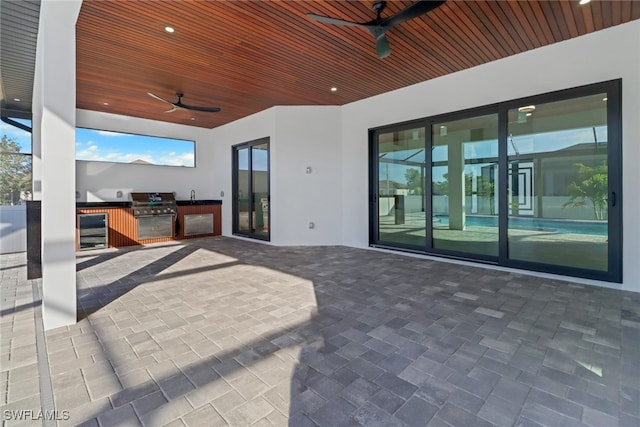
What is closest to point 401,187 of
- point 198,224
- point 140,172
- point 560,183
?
point 560,183

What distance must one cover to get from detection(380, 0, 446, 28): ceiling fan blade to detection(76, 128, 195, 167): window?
21.5ft

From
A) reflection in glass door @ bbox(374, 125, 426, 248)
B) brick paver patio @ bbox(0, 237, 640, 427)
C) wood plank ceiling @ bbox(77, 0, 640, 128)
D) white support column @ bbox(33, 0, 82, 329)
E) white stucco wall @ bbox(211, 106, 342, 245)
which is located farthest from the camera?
white stucco wall @ bbox(211, 106, 342, 245)

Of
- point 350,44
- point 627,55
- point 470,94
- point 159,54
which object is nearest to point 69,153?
point 159,54

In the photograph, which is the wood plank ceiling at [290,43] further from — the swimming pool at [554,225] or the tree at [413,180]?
the swimming pool at [554,225]

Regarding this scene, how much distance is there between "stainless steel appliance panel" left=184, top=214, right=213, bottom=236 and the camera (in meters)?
7.68

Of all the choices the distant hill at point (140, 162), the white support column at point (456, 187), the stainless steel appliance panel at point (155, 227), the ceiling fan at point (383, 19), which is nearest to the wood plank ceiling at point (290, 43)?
the ceiling fan at point (383, 19)

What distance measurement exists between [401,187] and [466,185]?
1.18 meters

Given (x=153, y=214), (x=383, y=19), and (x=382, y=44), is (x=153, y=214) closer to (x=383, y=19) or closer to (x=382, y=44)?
(x=382, y=44)

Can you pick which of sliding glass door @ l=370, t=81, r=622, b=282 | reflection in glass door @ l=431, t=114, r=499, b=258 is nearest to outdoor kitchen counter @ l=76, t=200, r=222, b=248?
sliding glass door @ l=370, t=81, r=622, b=282

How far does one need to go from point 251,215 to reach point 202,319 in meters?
5.01

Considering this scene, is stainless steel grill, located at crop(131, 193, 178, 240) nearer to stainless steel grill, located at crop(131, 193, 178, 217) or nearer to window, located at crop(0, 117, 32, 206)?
stainless steel grill, located at crop(131, 193, 178, 217)

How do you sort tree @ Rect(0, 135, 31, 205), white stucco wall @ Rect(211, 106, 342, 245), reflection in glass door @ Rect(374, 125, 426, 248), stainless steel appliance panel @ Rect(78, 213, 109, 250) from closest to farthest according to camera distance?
reflection in glass door @ Rect(374, 125, 426, 248)
tree @ Rect(0, 135, 31, 205)
stainless steel appliance panel @ Rect(78, 213, 109, 250)
white stucco wall @ Rect(211, 106, 342, 245)

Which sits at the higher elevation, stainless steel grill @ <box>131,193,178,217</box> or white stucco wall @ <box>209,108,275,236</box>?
white stucco wall @ <box>209,108,275,236</box>

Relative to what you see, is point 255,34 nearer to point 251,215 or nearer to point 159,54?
point 159,54
